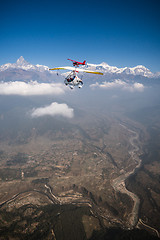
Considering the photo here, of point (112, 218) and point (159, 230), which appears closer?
point (159, 230)

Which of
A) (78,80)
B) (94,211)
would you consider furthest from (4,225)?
(78,80)

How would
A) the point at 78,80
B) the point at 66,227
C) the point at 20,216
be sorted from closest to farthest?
the point at 78,80, the point at 66,227, the point at 20,216

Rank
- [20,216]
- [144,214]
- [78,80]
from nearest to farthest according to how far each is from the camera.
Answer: [78,80], [20,216], [144,214]

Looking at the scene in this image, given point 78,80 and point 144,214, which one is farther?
point 144,214

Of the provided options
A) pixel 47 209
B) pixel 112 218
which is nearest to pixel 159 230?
pixel 112 218

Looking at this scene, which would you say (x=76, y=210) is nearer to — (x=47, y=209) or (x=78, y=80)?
(x=47, y=209)

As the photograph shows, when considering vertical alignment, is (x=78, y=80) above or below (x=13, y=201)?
above

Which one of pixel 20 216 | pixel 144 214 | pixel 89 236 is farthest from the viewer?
pixel 144 214

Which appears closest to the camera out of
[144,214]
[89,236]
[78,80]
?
[78,80]

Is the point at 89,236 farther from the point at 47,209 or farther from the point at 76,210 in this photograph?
the point at 47,209
